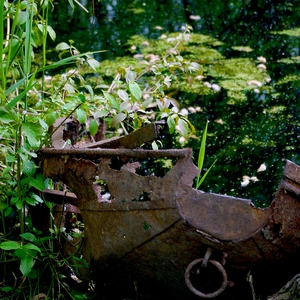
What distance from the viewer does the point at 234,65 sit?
5105 millimetres

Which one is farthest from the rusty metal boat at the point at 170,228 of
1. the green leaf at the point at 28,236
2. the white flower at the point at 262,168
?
the white flower at the point at 262,168

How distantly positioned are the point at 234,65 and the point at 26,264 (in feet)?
11.6

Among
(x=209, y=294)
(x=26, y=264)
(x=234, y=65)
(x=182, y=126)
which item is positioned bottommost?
(x=234, y=65)

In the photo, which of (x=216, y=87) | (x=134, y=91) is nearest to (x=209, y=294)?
(x=134, y=91)

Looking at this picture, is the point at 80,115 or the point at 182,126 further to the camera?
the point at 182,126

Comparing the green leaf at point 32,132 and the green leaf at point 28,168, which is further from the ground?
the green leaf at point 32,132

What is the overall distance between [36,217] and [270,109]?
2485 mm

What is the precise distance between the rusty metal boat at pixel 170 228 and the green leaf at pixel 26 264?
23 centimetres

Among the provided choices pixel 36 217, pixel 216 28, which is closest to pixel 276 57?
pixel 216 28

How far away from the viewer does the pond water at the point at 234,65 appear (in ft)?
11.9

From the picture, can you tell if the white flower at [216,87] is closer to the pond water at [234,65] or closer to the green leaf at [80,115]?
the pond water at [234,65]

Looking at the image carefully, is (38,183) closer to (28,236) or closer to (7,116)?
(28,236)

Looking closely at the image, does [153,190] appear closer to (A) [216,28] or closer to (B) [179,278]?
(B) [179,278]

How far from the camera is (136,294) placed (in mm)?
2057
